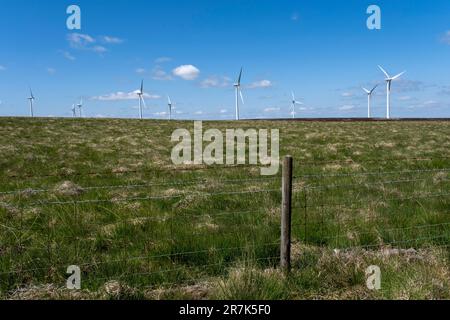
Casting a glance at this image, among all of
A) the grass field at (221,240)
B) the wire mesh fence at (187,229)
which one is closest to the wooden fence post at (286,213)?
the grass field at (221,240)

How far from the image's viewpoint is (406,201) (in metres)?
11.4

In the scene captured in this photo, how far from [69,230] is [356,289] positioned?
6.00 m

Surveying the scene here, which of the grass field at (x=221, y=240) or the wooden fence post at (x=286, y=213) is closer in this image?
the grass field at (x=221, y=240)

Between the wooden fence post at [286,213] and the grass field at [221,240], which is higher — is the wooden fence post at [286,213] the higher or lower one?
the higher one

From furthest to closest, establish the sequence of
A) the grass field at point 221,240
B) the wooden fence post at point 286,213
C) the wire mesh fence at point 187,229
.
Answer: the wire mesh fence at point 187,229 < the wooden fence post at point 286,213 < the grass field at point 221,240

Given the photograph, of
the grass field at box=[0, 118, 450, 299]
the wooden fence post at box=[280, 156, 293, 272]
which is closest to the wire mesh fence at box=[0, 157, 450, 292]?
the grass field at box=[0, 118, 450, 299]

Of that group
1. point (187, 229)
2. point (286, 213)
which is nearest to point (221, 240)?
point (187, 229)

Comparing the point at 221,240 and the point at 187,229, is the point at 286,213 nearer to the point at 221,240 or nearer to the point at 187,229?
the point at 221,240

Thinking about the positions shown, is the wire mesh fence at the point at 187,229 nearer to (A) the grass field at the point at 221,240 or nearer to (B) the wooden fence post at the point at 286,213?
(A) the grass field at the point at 221,240

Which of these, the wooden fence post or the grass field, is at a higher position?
the wooden fence post

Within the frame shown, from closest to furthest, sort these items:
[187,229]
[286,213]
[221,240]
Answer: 1. [286,213]
2. [221,240]
3. [187,229]

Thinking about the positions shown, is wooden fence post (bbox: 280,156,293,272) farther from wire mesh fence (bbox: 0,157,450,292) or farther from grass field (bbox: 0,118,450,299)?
wire mesh fence (bbox: 0,157,450,292)

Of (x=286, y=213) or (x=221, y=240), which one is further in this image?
(x=221, y=240)
